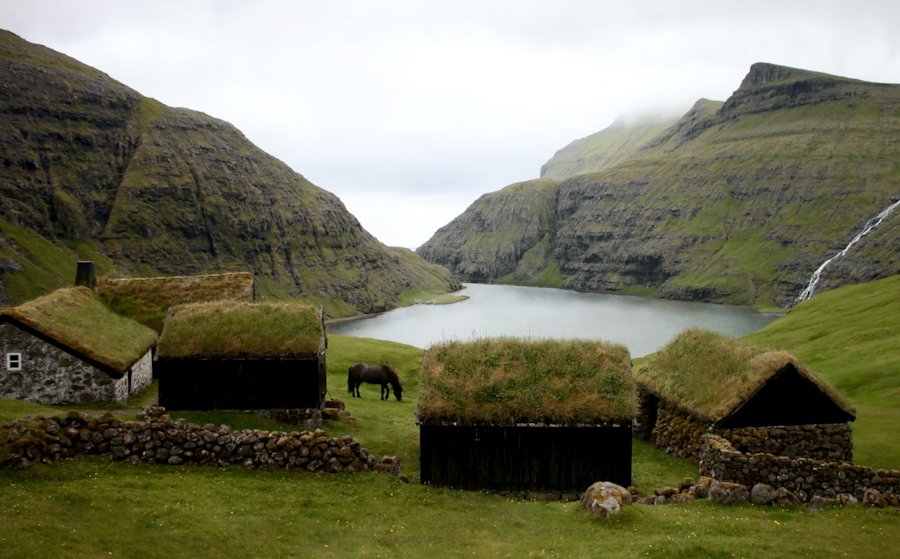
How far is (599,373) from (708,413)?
6.78 metres

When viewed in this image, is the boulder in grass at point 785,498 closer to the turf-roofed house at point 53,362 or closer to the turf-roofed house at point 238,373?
the turf-roofed house at point 238,373

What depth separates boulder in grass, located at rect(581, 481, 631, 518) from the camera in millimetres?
21142

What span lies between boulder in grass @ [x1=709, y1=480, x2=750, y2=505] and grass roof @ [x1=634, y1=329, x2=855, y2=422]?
7.43 metres

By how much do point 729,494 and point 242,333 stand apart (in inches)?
959

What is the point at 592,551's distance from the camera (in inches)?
717

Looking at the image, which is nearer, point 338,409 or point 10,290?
point 338,409

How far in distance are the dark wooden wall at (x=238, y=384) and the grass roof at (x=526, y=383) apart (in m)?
7.68

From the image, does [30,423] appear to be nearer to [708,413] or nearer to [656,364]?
[708,413]

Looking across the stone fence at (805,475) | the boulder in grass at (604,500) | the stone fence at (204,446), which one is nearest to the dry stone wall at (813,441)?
the stone fence at (805,475)

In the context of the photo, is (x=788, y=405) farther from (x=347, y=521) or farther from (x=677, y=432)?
(x=347, y=521)

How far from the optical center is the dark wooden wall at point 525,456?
26.7 meters

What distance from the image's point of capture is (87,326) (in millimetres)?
38219

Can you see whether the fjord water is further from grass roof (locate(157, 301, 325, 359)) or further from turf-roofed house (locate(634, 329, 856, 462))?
grass roof (locate(157, 301, 325, 359))

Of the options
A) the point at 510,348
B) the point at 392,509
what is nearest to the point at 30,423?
the point at 392,509
